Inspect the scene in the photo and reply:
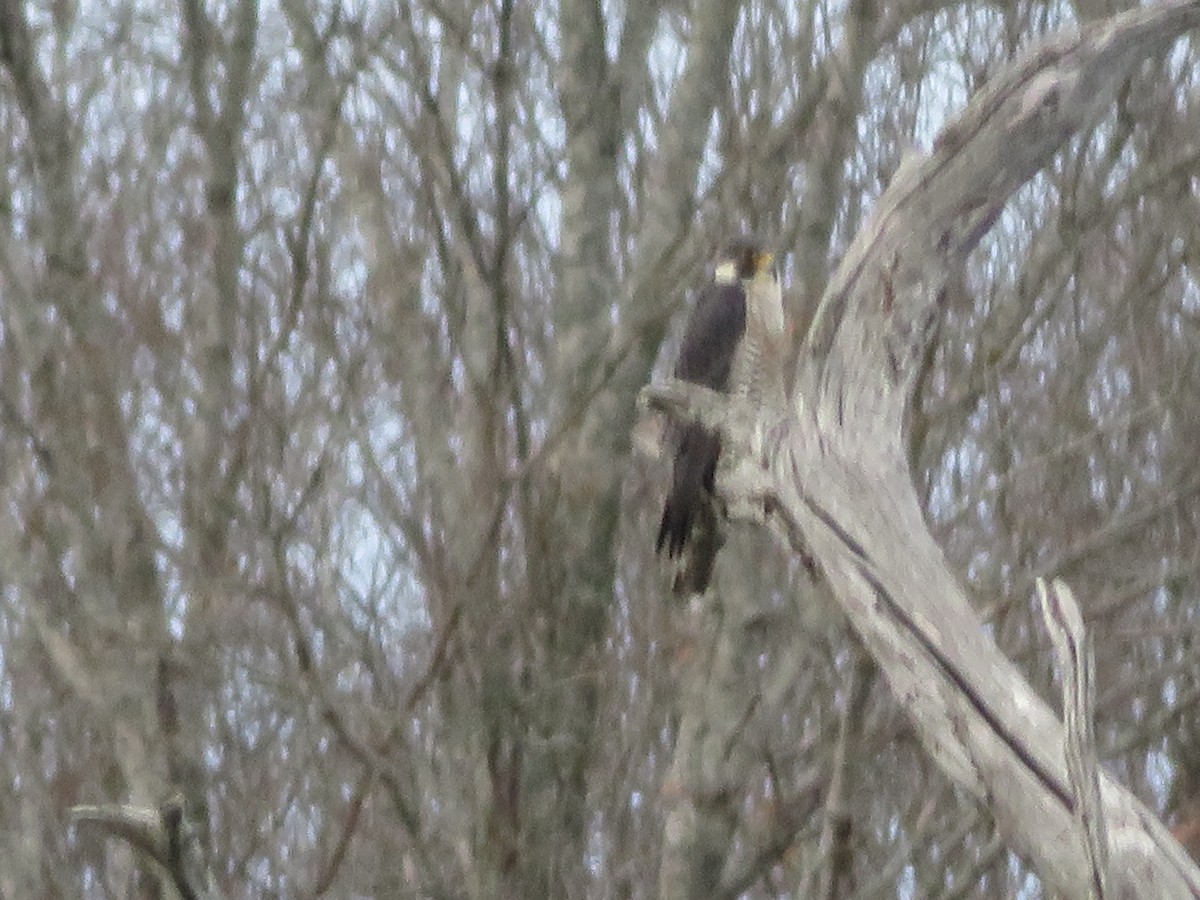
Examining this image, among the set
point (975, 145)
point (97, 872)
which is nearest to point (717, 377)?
point (975, 145)

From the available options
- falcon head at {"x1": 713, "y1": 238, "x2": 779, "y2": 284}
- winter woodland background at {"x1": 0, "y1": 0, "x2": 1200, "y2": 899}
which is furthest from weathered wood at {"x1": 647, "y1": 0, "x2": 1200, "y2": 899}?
falcon head at {"x1": 713, "y1": 238, "x2": 779, "y2": 284}

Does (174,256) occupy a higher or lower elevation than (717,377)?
higher

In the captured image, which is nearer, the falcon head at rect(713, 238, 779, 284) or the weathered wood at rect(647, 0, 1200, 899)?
the weathered wood at rect(647, 0, 1200, 899)

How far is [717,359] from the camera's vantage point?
15.0 feet

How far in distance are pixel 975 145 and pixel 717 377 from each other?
1.94 m

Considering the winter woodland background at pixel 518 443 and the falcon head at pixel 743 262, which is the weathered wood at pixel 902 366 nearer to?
the winter woodland background at pixel 518 443

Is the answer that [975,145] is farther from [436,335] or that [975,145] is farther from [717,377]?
[436,335]

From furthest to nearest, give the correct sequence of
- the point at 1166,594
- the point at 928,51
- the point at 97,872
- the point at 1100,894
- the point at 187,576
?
the point at 97,872, the point at 1166,594, the point at 928,51, the point at 187,576, the point at 1100,894

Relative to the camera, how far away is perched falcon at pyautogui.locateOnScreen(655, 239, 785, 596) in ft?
13.8

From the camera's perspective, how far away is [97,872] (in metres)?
6.26

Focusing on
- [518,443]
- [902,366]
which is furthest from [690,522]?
[902,366]

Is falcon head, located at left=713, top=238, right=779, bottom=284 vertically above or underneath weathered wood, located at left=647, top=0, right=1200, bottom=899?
above

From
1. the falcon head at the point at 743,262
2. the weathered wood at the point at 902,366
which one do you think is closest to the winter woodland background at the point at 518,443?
the falcon head at the point at 743,262

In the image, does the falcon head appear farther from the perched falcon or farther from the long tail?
the long tail
